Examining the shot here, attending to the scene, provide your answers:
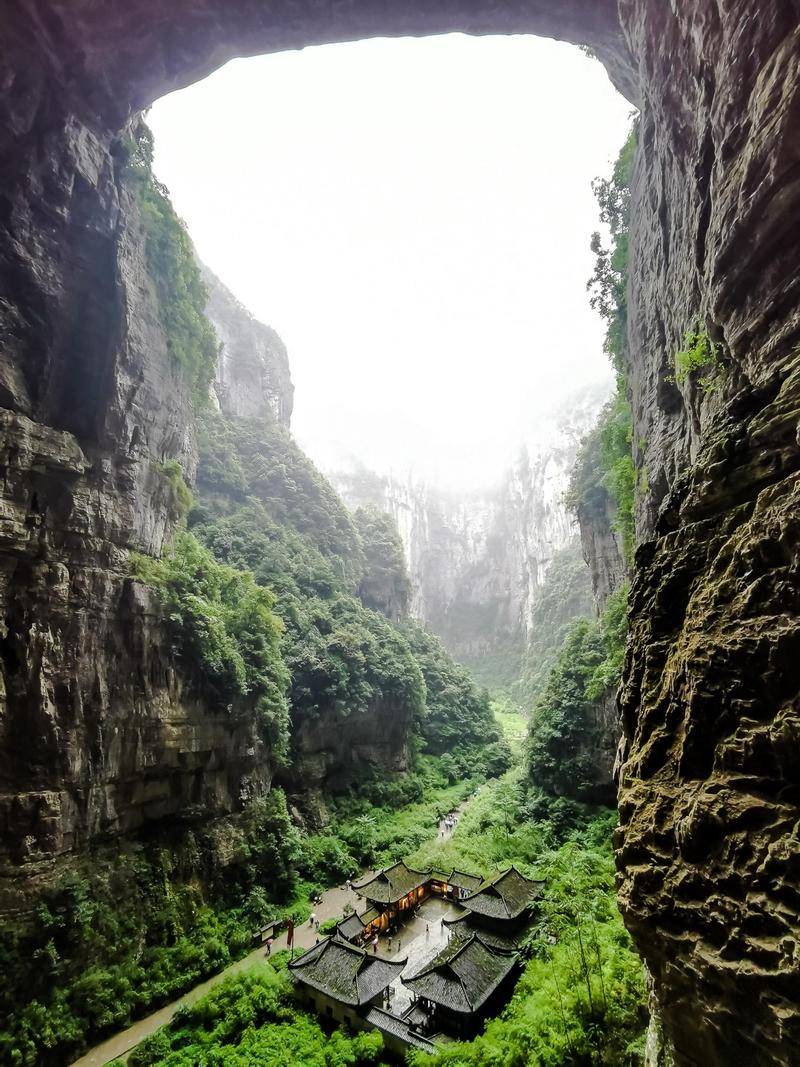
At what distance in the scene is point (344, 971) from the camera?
47.4 feet

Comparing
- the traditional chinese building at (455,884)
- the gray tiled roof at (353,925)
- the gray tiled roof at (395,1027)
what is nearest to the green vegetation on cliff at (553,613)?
the traditional chinese building at (455,884)

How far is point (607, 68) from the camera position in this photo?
49.6 ft

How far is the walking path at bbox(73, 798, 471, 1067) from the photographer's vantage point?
13.0m

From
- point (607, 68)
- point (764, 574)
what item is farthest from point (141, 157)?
point (764, 574)

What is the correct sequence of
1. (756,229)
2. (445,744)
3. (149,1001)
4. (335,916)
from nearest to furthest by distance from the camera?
(756,229)
(149,1001)
(335,916)
(445,744)

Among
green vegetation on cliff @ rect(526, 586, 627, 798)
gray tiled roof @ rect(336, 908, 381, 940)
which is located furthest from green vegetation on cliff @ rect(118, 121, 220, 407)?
gray tiled roof @ rect(336, 908, 381, 940)

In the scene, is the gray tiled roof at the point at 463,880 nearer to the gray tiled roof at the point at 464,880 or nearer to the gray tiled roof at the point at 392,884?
the gray tiled roof at the point at 464,880

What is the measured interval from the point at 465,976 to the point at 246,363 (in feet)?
174

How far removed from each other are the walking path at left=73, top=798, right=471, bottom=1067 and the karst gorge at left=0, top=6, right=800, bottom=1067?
25 cm

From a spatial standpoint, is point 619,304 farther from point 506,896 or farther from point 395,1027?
point 395,1027

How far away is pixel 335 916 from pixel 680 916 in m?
18.5

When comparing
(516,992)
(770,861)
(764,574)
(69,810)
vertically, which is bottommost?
(516,992)

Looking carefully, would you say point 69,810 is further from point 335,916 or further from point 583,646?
point 583,646

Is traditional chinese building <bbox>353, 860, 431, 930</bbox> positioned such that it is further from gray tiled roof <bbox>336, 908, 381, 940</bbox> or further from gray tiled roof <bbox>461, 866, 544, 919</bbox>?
gray tiled roof <bbox>461, 866, 544, 919</bbox>
